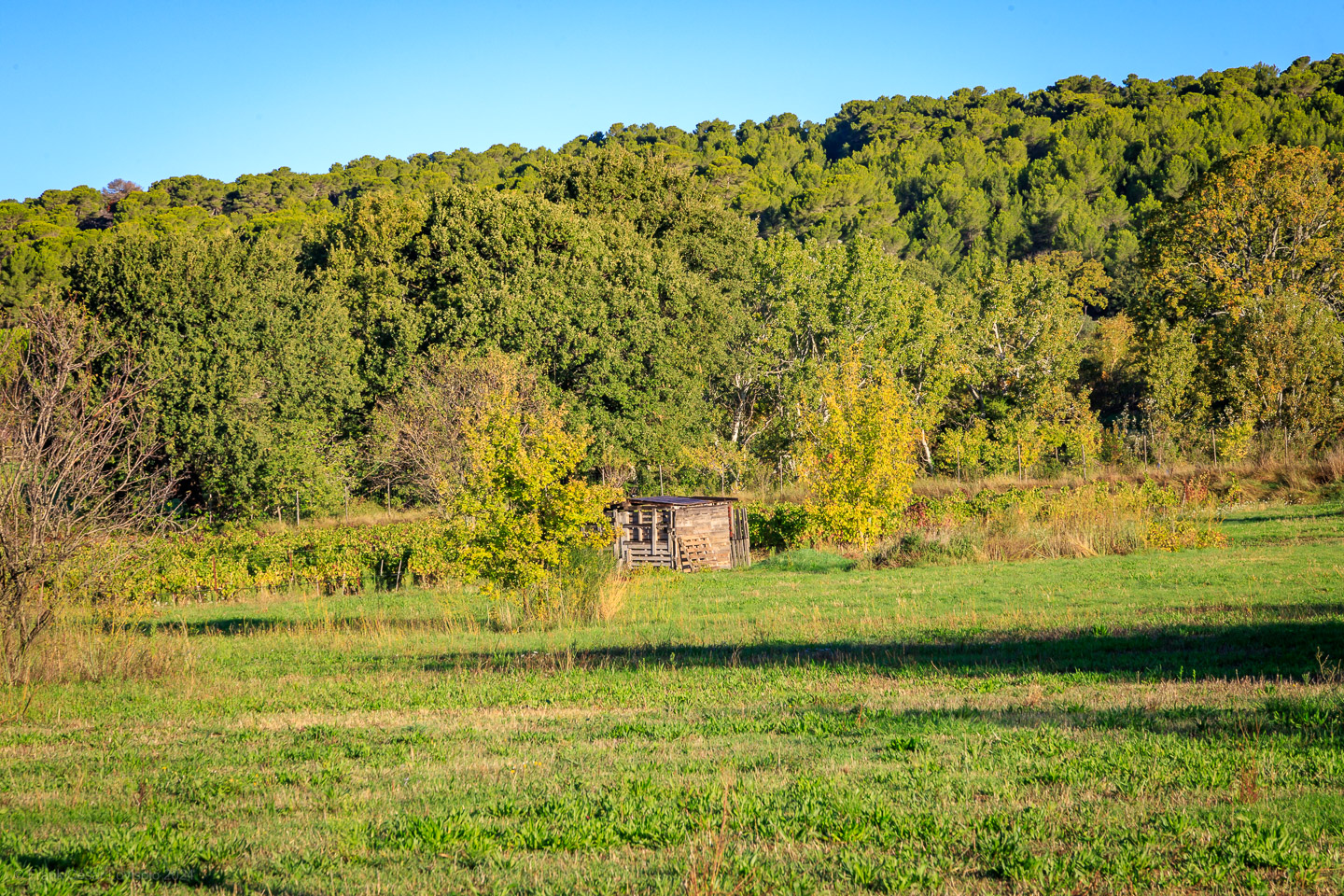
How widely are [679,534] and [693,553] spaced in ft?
2.11

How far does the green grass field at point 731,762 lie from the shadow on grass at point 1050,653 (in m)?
0.07

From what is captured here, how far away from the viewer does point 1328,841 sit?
15.1ft

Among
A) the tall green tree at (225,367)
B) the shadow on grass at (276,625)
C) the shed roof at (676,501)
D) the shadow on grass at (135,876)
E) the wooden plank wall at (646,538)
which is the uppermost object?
the tall green tree at (225,367)

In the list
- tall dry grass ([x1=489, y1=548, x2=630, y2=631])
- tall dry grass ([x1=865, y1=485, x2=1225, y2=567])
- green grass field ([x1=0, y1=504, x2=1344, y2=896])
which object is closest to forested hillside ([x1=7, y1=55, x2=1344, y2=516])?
tall dry grass ([x1=865, y1=485, x2=1225, y2=567])

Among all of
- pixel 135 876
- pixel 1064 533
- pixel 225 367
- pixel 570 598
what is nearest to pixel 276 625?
pixel 570 598

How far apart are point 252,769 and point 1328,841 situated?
Result: 253 inches

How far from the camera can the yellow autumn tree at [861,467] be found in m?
26.7

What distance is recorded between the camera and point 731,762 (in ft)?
22.1

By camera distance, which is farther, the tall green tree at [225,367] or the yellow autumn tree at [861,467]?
the tall green tree at [225,367]

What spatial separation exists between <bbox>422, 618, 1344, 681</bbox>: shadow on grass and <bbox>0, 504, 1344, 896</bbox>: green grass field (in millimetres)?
65

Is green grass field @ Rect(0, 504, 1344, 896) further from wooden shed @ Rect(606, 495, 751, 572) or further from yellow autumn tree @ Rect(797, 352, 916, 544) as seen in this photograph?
wooden shed @ Rect(606, 495, 751, 572)

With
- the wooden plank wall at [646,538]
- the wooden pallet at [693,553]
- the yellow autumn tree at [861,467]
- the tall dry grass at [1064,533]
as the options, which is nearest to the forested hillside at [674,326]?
the wooden plank wall at [646,538]

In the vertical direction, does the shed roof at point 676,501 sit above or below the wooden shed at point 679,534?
above

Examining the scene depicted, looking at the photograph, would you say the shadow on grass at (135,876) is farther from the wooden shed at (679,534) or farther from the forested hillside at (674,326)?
the forested hillside at (674,326)
